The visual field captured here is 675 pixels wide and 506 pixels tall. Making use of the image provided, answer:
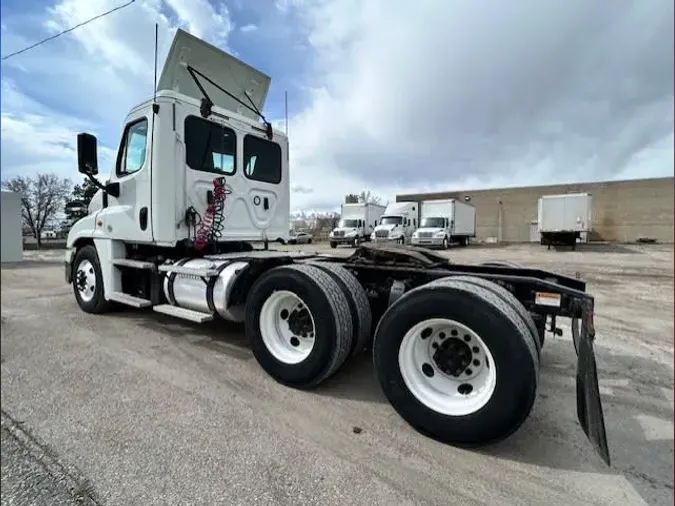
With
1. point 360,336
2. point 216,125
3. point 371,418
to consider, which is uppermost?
point 216,125

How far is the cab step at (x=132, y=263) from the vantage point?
486cm

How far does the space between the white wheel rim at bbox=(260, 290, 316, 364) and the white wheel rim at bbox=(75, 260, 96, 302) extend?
3583mm

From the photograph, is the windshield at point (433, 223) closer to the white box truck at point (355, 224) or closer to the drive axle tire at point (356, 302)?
the white box truck at point (355, 224)

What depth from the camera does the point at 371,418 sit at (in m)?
2.88

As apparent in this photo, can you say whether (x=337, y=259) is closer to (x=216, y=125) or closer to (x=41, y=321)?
(x=216, y=125)

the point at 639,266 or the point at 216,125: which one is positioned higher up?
the point at 216,125

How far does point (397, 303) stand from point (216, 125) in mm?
3405

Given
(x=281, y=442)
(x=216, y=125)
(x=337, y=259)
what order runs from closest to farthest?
(x=281, y=442)
(x=337, y=259)
(x=216, y=125)

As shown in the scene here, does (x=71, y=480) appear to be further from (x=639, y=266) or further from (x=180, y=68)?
(x=639, y=266)

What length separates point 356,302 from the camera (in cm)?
337

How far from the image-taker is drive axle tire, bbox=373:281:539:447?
2.33 m

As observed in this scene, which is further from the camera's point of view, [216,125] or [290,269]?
[216,125]

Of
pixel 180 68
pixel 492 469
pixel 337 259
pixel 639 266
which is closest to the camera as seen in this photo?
pixel 492 469

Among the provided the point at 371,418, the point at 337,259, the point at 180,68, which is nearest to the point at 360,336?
the point at 371,418
